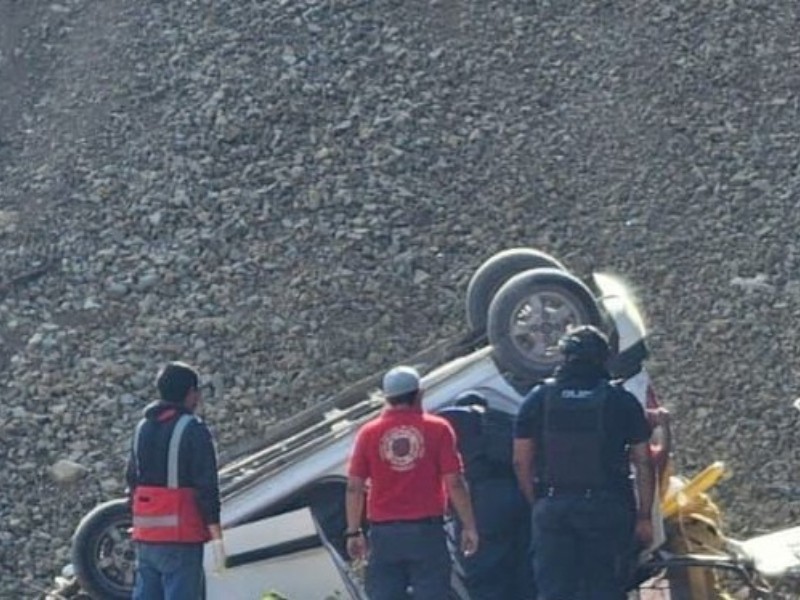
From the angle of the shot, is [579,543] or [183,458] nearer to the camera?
[579,543]

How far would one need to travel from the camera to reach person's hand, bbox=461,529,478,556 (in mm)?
11188

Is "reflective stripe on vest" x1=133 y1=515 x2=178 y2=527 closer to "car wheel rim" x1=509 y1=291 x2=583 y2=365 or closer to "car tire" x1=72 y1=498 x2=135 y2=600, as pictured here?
"car tire" x1=72 y1=498 x2=135 y2=600

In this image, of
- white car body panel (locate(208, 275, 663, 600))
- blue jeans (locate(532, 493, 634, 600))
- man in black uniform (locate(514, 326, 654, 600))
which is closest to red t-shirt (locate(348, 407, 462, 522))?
man in black uniform (locate(514, 326, 654, 600))

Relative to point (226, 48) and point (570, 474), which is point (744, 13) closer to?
point (226, 48)

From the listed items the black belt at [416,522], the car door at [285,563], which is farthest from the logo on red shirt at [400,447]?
the car door at [285,563]

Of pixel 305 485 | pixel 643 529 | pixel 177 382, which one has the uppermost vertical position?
pixel 177 382

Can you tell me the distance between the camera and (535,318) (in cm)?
1221

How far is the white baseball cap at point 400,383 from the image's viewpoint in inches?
441

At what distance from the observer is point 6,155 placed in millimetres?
21953

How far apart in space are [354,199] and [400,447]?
28.4ft

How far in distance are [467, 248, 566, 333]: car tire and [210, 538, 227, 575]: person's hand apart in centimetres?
218

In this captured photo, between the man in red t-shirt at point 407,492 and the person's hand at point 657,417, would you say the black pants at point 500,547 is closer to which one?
the man in red t-shirt at point 407,492

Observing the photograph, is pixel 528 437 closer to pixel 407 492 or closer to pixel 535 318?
pixel 407 492

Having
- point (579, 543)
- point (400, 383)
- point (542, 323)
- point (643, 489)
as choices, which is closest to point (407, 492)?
point (400, 383)
